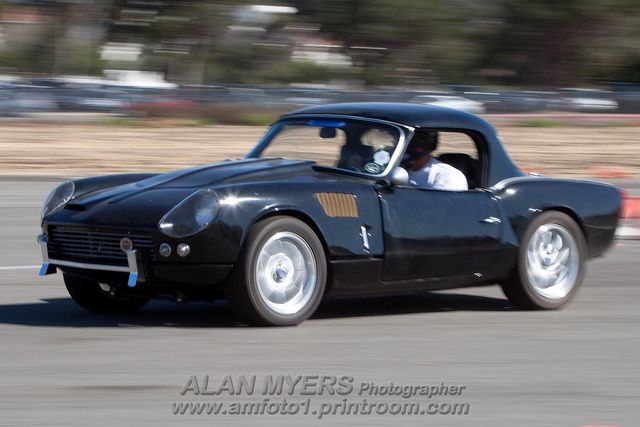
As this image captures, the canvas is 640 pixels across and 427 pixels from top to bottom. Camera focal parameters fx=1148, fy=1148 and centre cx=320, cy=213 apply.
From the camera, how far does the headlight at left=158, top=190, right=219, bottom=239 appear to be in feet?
20.5

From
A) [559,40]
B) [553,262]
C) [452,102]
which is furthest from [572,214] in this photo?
[559,40]

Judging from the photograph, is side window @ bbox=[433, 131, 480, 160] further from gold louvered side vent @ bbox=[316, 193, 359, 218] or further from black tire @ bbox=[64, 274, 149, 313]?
black tire @ bbox=[64, 274, 149, 313]

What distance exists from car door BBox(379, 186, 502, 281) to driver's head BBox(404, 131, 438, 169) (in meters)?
0.31

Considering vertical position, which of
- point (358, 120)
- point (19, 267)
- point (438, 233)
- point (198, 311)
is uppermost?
point (358, 120)

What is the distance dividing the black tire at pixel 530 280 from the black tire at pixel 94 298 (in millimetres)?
2473

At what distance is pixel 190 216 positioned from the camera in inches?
248

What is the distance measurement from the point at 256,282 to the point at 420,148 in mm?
1660

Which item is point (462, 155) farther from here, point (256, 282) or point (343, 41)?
point (343, 41)

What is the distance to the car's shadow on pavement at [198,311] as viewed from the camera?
6888mm

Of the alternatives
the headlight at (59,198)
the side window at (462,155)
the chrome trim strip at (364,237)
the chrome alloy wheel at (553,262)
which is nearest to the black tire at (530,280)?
the chrome alloy wheel at (553,262)

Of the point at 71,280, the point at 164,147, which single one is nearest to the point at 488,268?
the point at 71,280

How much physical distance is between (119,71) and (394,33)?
1470 centimetres

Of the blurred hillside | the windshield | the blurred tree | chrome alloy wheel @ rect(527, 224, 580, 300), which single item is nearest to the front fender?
the windshield

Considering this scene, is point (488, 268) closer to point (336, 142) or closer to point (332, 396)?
point (336, 142)
